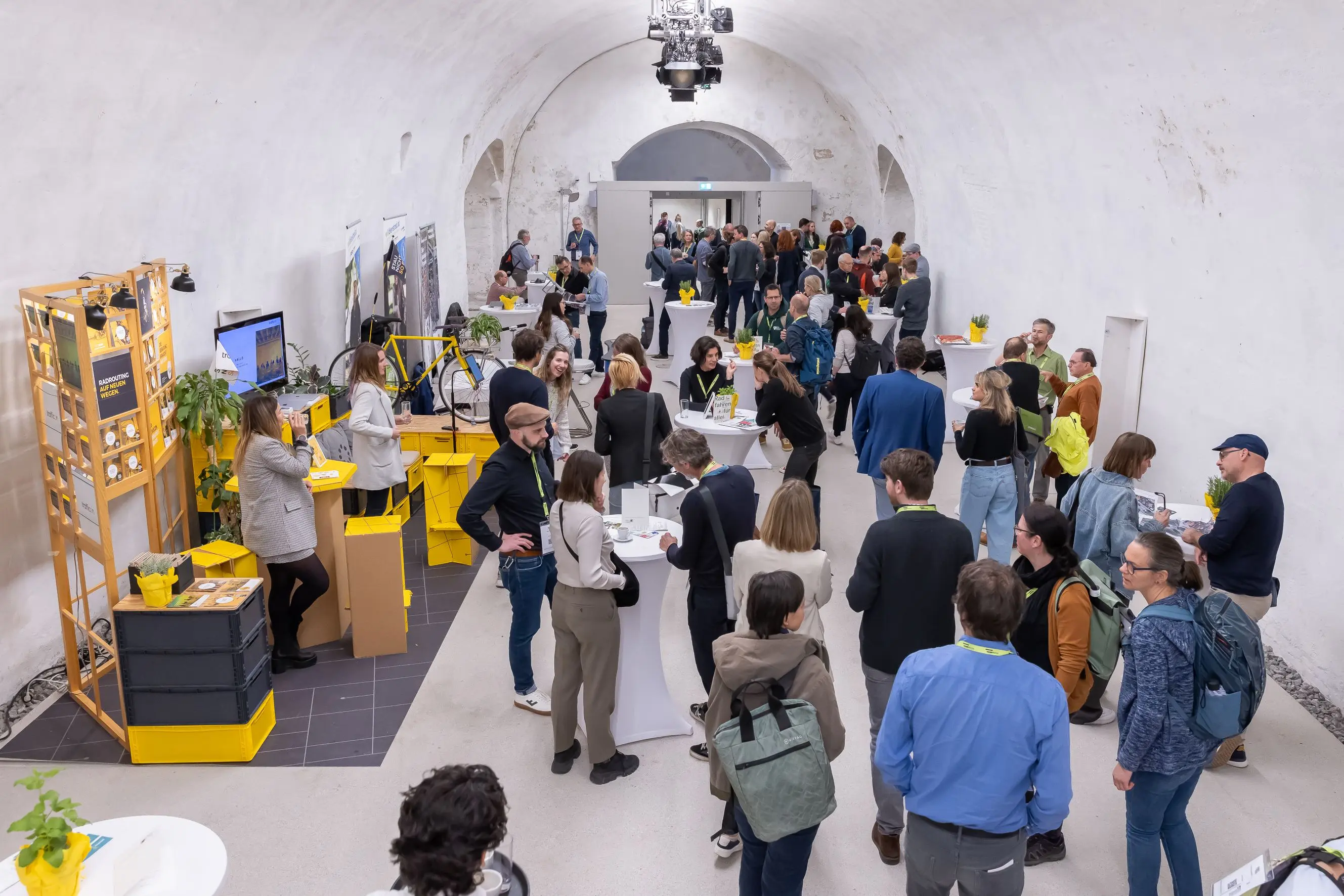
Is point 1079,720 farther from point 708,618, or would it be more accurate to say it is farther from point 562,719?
point 562,719

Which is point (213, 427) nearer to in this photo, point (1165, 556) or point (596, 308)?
point (1165, 556)

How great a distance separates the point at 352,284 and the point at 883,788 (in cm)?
749

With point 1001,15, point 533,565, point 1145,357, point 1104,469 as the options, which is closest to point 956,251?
point 1001,15

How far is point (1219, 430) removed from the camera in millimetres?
6684

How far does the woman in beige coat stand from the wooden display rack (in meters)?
2.03

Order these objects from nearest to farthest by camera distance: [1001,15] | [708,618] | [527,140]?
[708,618] → [1001,15] → [527,140]

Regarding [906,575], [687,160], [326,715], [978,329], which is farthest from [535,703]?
[687,160]

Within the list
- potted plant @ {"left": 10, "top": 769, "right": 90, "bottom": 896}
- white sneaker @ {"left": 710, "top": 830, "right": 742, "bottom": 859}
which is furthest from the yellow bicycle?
potted plant @ {"left": 10, "top": 769, "right": 90, "bottom": 896}

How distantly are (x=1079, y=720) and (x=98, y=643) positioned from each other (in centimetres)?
504

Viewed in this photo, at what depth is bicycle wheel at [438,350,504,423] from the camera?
8.91 meters

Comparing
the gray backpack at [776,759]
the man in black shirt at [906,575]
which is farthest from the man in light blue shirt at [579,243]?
the gray backpack at [776,759]

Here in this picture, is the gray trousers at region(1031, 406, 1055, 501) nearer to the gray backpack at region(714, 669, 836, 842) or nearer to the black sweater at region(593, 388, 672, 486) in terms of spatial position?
the black sweater at region(593, 388, 672, 486)

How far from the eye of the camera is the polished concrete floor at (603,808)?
416 centimetres

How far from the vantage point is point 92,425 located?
473 centimetres
